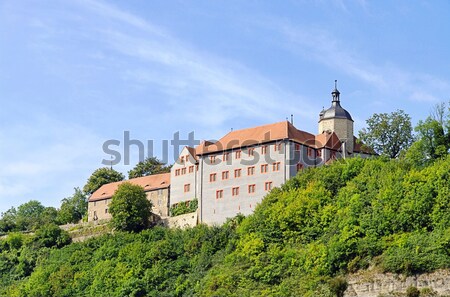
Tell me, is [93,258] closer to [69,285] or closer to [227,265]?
[69,285]

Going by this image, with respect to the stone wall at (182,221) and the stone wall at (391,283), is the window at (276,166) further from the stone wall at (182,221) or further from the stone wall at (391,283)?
the stone wall at (391,283)

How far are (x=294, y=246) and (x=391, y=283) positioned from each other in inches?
416

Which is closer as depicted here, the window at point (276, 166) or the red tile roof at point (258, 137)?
the window at point (276, 166)

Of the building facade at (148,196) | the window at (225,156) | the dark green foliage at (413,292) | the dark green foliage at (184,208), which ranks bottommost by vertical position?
the dark green foliage at (413,292)

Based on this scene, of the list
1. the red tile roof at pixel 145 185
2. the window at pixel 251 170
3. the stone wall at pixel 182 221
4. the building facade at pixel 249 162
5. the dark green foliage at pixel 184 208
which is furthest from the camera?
the red tile roof at pixel 145 185

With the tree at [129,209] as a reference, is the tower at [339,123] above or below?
above

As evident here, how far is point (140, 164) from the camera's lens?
364ft

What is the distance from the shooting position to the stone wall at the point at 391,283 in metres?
63.1

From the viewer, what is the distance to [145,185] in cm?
9819

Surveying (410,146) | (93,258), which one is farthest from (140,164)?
(410,146)

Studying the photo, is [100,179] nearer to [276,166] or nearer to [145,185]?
[145,185]

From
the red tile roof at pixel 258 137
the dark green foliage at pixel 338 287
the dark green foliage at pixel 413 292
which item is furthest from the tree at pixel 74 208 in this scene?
the dark green foliage at pixel 413 292

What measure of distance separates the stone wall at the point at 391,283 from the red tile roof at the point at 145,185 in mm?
32392

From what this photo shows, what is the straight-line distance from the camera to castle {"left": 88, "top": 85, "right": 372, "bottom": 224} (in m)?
84.5
